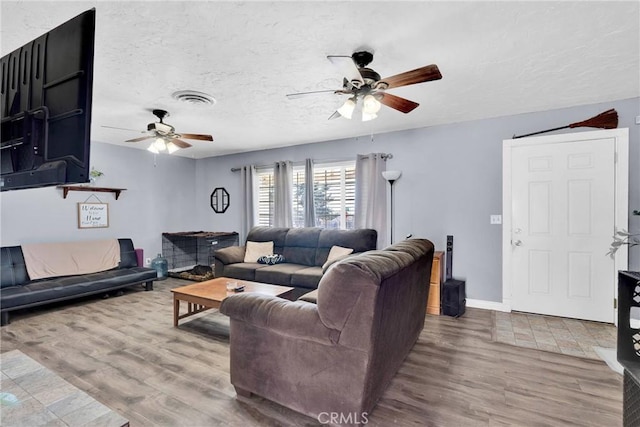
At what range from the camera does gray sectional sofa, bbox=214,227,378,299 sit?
4016mm

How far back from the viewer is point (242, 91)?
298 centimetres

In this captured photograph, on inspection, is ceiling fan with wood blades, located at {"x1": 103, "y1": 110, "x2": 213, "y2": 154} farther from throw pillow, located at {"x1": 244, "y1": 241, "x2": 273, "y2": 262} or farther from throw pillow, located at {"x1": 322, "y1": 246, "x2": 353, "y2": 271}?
throw pillow, located at {"x1": 322, "y1": 246, "x2": 353, "y2": 271}

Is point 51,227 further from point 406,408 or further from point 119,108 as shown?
point 406,408

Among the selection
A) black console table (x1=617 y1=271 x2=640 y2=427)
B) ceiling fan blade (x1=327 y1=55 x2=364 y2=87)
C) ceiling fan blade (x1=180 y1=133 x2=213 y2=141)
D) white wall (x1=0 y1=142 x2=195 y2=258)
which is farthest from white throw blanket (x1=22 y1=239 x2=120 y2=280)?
black console table (x1=617 y1=271 x2=640 y2=427)

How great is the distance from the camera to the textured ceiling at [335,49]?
1.80 metres

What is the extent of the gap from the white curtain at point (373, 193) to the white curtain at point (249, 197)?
7.10ft

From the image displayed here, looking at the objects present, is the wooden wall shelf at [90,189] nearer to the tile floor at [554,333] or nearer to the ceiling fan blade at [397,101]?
the ceiling fan blade at [397,101]

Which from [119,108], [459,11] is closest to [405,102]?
[459,11]

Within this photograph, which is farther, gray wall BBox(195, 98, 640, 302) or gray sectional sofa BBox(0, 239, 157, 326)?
gray wall BBox(195, 98, 640, 302)

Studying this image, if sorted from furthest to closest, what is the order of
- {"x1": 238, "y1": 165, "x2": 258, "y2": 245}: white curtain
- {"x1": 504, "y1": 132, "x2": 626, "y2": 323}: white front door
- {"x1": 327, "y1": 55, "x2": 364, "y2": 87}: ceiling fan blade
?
{"x1": 238, "y1": 165, "x2": 258, "y2": 245}: white curtain < {"x1": 504, "y1": 132, "x2": 626, "y2": 323}: white front door < {"x1": 327, "y1": 55, "x2": 364, "y2": 87}: ceiling fan blade

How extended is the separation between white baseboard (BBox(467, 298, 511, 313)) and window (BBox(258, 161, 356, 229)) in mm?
1984

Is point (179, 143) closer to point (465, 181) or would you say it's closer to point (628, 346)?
point (465, 181)

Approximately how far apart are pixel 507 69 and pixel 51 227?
19.8ft

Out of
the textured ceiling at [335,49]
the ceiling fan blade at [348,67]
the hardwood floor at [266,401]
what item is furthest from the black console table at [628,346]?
the ceiling fan blade at [348,67]
